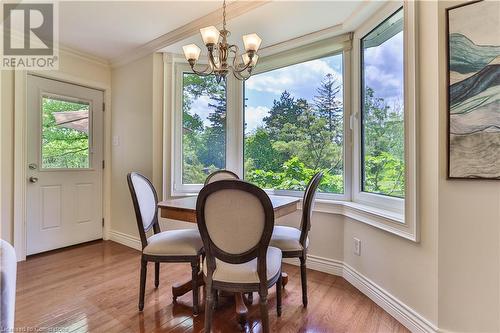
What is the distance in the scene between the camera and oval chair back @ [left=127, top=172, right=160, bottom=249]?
6.03 ft

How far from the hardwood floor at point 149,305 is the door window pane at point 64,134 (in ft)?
3.93

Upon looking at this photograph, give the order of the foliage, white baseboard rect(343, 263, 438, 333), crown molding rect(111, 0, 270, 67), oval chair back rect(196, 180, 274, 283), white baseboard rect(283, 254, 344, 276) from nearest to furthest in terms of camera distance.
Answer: oval chair back rect(196, 180, 274, 283), white baseboard rect(343, 263, 438, 333), the foliage, crown molding rect(111, 0, 270, 67), white baseboard rect(283, 254, 344, 276)

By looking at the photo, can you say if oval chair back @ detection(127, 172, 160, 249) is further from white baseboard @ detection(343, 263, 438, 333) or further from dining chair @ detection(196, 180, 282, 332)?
white baseboard @ detection(343, 263, 438, 333)

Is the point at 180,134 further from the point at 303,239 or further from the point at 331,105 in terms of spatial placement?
the point at 303,239

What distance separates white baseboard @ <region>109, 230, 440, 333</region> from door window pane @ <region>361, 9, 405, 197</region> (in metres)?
0.71

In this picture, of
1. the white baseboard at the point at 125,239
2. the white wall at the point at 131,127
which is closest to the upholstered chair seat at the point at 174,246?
the white wall at the point at 131,127

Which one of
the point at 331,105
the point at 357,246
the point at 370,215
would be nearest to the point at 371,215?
the point at 370,215

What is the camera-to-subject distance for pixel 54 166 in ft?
9.86

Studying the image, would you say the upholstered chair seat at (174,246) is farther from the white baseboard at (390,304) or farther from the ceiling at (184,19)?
the ceiling at (184,19)

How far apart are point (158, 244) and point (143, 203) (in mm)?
354

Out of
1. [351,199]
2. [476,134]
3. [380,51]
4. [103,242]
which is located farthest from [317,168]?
[103,242]

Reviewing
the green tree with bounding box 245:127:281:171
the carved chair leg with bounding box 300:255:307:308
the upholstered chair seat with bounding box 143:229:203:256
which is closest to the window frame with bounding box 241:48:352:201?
the green tree with bounding box 245:127:281:171

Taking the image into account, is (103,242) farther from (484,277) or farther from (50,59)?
(484,277)

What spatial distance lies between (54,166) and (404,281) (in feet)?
11.9
